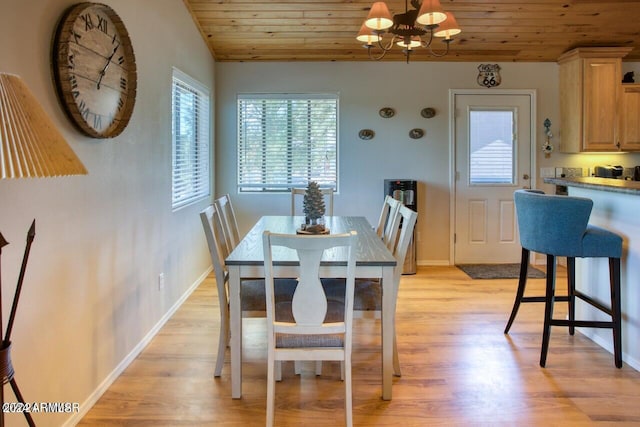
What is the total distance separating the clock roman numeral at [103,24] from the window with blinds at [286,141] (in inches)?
114

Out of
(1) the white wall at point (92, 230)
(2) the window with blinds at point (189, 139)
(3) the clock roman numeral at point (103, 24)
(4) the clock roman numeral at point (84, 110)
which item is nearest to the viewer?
(1) the white wall at point (92, 230)

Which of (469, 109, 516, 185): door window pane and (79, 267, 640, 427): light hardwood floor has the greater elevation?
(469, 109, 516, 185): door window pane

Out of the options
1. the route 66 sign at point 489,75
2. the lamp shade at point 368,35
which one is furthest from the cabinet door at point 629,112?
the lamp shade at point 368,35

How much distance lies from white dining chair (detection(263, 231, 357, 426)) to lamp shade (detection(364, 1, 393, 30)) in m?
1.42

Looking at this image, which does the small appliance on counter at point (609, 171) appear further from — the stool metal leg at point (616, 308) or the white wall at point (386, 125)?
the stool metal leg at point (616, 308)

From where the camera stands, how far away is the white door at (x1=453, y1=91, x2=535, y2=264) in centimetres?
531

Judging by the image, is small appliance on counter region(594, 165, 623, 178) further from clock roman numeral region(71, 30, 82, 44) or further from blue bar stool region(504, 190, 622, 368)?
clock roman numeral region(71, 30, 82, 44)

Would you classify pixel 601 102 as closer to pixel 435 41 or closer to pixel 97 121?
pixel 435 41

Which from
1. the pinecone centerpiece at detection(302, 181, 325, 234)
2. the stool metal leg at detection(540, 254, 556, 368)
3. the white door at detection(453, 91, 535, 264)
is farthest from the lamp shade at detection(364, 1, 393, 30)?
the white door at detection(453, 91, 535, 264)

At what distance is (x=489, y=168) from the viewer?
17.6 feet

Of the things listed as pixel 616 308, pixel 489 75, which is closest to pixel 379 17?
pixel 616 308

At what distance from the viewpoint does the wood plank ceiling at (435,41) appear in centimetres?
425

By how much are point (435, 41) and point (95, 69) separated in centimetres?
373

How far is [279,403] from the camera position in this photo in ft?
7.62
